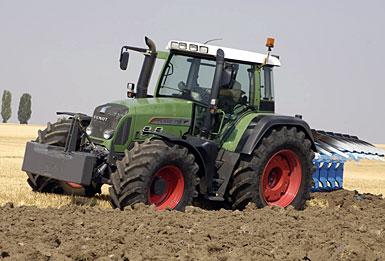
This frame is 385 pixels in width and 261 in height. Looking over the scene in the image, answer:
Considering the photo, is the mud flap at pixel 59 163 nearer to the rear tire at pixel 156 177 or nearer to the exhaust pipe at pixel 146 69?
the rear tire at pixel 156 177

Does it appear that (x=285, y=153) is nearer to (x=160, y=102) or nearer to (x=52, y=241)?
(x=160, y=102)

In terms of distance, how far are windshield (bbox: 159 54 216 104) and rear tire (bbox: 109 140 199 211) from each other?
→ 1087 mm

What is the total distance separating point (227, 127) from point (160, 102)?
1.06 meters

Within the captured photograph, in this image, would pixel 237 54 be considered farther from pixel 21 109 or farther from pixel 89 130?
pixel 21 109

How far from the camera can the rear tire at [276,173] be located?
7938mm

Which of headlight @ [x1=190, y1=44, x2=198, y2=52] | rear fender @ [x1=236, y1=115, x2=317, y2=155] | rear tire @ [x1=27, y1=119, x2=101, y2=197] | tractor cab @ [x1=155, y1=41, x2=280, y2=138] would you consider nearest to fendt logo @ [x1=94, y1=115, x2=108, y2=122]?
rear tire @ [x1=27, y1=119, x2=101, y2=197]

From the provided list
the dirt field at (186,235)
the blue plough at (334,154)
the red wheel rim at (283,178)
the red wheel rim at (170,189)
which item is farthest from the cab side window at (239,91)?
the blue plough at (334,154)

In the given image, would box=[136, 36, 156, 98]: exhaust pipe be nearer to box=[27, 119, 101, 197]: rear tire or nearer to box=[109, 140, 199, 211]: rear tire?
box=[27, 119, 101, 197]: rear tire

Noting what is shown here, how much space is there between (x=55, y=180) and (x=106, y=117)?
166cm

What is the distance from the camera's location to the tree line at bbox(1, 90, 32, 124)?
75.1m

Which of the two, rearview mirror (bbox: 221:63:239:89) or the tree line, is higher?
rearview mirror (bbox: 221:63:239:89)

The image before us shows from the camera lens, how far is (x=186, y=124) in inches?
318

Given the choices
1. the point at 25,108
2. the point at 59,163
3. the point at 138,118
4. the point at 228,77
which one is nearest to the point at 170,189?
the point at 138,118

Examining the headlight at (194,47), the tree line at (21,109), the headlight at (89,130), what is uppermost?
the headlight at (194,47)
